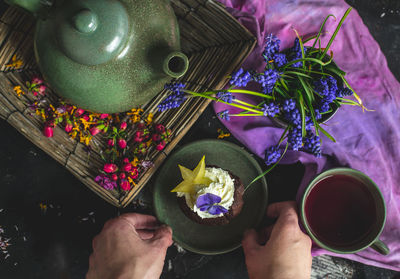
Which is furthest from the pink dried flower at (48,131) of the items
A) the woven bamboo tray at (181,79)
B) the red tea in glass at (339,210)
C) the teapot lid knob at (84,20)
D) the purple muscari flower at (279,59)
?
the red tea in glass at (339,210)

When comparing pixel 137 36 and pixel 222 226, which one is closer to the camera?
pixel 137 36

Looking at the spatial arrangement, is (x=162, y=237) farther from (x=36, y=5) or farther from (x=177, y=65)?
(x=36, y=5)

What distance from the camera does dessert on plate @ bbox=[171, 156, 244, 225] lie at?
926mm

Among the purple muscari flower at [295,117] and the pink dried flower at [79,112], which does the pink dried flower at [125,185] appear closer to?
the pink dried flower at [79,112]

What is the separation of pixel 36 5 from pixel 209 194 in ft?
1.90

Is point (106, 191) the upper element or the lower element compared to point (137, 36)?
lower

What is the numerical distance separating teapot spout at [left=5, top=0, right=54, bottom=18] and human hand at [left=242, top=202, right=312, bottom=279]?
0.75 m

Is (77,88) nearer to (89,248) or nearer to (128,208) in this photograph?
(128,208)

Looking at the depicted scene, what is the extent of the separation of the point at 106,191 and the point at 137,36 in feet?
1.41

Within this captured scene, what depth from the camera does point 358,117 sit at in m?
1.05

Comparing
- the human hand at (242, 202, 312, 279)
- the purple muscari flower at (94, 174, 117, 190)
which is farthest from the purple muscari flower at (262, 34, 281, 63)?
the purple muscari flower at (94, 174, 117, 190)

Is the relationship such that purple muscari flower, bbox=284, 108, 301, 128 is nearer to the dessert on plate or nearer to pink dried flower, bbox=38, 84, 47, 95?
the dessert on plate

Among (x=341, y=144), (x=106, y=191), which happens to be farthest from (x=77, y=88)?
(x=341, y=144)

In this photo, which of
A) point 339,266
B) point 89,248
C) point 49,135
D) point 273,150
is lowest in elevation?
point 339,266
